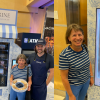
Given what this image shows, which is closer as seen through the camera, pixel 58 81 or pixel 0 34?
pixel 58 81

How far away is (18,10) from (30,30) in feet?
1.48

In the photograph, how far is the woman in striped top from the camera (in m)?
1.23

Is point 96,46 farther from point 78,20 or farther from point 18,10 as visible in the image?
point 18,10

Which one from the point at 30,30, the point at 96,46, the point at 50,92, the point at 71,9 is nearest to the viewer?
the point at 96,46

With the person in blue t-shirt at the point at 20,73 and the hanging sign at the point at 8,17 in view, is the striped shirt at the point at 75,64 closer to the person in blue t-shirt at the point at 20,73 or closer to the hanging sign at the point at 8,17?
the person in blue t-shirt at the point at 20,73

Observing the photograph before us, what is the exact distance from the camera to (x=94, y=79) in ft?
5.45

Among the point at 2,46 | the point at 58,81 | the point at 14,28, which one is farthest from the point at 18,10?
the point at 58,81

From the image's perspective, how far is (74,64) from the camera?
4.12 feet

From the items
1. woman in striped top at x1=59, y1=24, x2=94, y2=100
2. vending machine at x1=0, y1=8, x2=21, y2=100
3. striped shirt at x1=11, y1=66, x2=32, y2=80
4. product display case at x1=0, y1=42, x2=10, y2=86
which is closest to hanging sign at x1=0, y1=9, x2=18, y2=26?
vending machine at x1=0, y1=8, x2=21, y2=100

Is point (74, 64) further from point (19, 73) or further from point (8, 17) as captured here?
point (8, 17)

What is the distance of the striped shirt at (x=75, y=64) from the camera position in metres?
1.22

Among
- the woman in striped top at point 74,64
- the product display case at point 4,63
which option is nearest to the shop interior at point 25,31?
the product display case at point 4,63

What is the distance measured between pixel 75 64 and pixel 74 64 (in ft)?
0.04

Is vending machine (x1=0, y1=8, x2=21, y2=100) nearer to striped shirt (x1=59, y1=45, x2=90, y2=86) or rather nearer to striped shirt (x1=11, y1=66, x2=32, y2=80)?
striped shirt (x1=11, y1=66, x2=32, y2=80)
